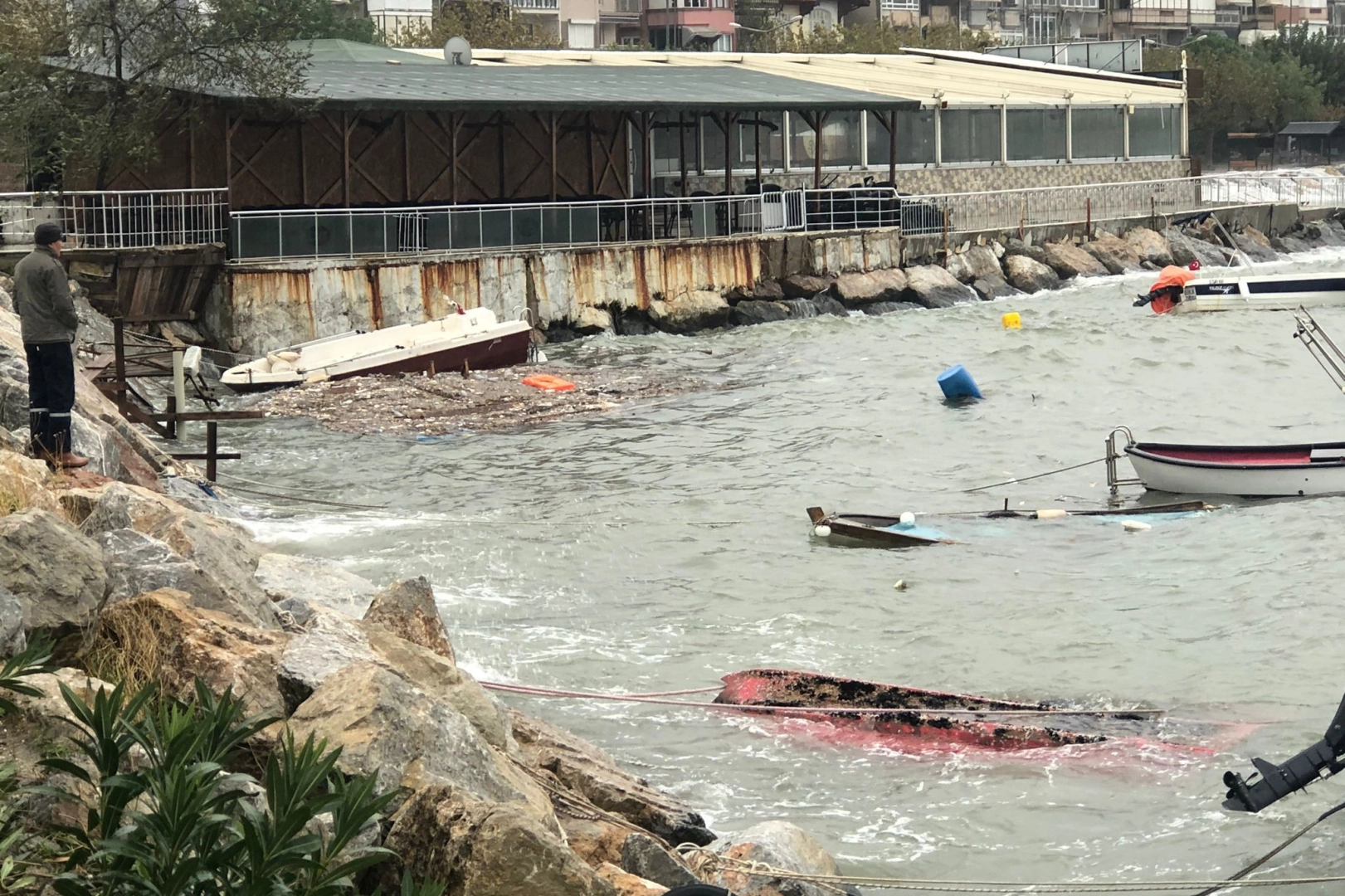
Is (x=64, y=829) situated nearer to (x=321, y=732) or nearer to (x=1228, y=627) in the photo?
(x=321, y=732)

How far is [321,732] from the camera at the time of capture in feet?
23.1

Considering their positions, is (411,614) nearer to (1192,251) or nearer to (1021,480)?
(1021,480)

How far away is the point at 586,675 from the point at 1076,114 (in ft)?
149

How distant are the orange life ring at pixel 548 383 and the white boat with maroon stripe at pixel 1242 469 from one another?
36.6 ft

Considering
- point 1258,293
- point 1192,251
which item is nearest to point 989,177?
point 1192,251

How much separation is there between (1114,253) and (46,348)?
42.4m

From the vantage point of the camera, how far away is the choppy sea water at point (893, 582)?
10672 millimetres

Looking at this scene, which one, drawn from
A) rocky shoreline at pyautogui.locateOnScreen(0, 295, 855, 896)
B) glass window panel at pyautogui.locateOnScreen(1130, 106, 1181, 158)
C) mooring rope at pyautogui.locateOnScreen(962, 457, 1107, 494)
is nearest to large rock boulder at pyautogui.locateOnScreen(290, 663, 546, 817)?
rocky shoreline at pyautogui.locateOnScreen(0, 295, 855, 896)

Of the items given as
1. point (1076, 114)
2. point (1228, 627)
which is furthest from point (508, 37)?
point (1228, 627)

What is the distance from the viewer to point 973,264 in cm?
4559

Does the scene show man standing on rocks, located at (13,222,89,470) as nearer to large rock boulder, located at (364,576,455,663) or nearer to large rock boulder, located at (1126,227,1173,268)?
large rock boulder, located at (364,576,455,663)

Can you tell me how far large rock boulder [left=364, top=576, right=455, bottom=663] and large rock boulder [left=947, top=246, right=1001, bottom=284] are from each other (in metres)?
35.8

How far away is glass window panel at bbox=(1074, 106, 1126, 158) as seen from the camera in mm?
55219

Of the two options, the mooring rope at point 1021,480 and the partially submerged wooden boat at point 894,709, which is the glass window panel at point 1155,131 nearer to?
the mooring rope at point 1021,480
